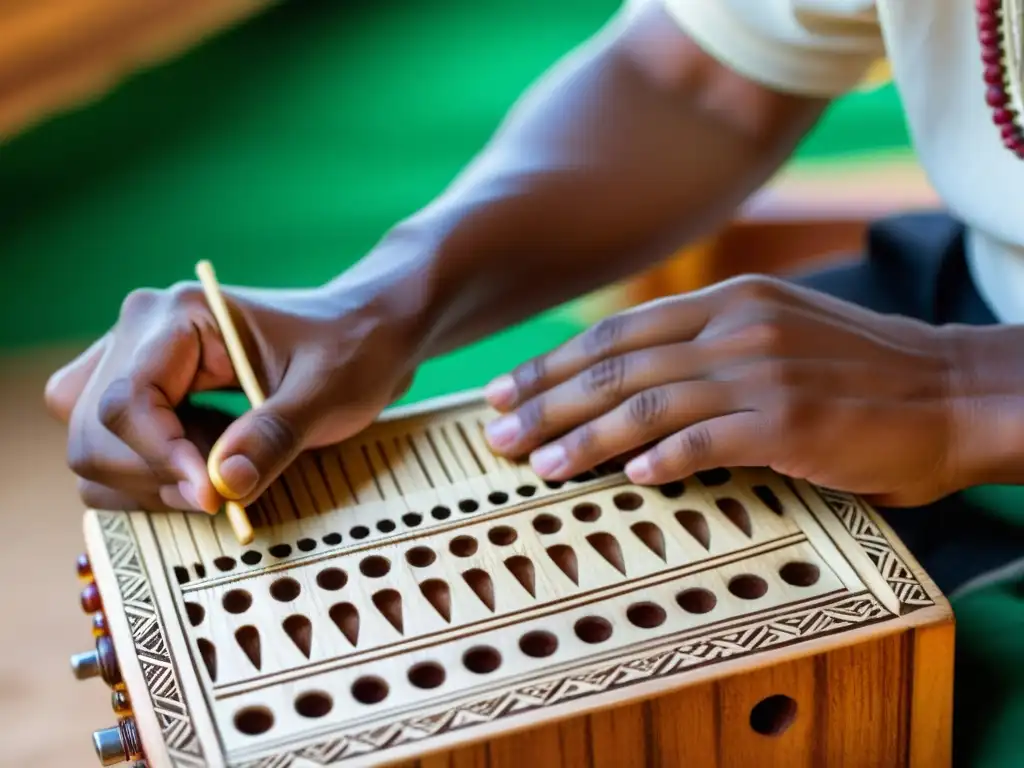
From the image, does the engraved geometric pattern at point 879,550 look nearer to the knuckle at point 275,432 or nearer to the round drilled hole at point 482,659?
the round drilled hole at point 482,659

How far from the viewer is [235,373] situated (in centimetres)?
76

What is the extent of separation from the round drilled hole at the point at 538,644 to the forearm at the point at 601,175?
0.29 metres

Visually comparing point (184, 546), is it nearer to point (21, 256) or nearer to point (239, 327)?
point (239, 327)

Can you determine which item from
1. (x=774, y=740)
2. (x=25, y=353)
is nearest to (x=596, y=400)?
(x=774, y=740)

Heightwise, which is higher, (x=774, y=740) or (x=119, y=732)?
(x=119, y=732)

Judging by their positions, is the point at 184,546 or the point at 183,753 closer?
the point at 183,753

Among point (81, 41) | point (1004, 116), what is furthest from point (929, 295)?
point (81, 41)

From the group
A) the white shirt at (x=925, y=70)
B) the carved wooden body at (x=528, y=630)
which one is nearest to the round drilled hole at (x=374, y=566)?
the carved wooden body at (x=528, y=630)

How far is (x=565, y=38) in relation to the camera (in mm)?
2154

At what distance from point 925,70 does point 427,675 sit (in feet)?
1.69

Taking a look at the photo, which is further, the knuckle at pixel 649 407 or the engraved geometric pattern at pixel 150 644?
the knuckle at pixel 649 407

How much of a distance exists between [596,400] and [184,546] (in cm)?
25

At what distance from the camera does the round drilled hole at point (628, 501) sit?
0.70m

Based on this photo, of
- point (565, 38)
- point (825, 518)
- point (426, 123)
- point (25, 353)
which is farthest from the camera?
point (565, 38)
